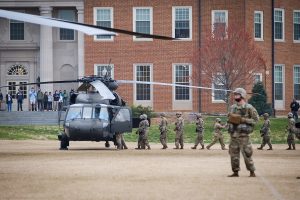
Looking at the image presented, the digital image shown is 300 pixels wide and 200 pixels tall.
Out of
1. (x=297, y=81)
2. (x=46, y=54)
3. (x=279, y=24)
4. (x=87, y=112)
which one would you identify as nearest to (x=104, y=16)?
(x=46, y=54)

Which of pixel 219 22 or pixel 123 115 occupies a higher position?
pixel 219 22

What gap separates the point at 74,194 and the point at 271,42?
51.4 m

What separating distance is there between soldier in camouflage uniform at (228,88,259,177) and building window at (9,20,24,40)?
47.8 meters

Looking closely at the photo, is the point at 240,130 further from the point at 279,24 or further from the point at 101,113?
the point at 279,24

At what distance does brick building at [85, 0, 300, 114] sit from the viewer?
65812 millimetres

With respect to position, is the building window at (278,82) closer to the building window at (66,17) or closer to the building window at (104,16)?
the building window at (104,16)

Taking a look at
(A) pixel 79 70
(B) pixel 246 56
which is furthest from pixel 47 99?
(B) pixel 246 56

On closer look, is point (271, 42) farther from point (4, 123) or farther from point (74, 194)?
point (74, 194)

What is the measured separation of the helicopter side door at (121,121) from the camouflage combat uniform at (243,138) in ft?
57.7

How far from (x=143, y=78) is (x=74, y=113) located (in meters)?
27.7

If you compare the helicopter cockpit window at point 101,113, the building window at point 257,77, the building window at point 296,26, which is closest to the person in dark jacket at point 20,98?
the building window at point 257,77

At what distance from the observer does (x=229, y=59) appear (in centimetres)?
5981

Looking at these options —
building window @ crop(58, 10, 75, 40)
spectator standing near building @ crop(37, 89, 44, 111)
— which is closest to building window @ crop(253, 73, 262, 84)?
building window @ crop(58, 10, 75, 40)

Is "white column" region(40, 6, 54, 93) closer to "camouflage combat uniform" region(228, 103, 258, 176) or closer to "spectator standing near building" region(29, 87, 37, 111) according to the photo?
"spectator standing near building" region(29, 87, 37, 111)
